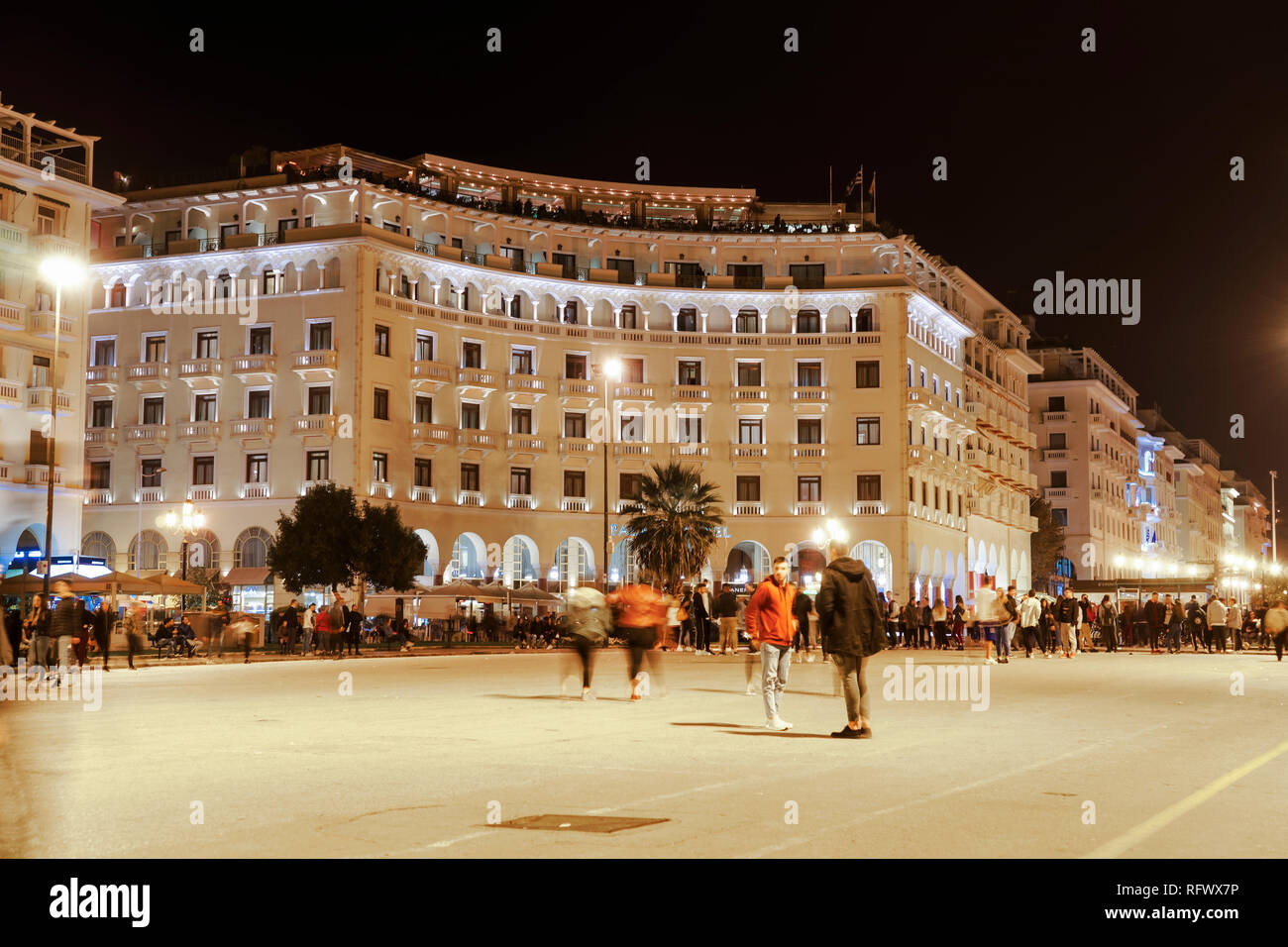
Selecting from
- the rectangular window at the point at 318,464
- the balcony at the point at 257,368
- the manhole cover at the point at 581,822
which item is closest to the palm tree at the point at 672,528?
the rectangular window at the point at 318,464

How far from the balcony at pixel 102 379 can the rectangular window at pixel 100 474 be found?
10.8 feet

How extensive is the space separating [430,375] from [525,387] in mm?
5033

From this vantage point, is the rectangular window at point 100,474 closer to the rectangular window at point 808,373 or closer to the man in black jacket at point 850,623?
the rectangular window at point 808,373

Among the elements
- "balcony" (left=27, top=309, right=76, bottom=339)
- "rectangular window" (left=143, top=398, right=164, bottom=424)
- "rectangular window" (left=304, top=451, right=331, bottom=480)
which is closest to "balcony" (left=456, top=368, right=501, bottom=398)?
"rectangular window" (left=304, top=451, right=331, bottom=480)

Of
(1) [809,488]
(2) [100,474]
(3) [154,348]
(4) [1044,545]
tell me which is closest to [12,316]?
(3) [154,348]

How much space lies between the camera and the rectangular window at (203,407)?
62.7 meters

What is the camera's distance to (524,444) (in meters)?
65.6

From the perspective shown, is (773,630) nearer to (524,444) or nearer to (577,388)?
(524,444)

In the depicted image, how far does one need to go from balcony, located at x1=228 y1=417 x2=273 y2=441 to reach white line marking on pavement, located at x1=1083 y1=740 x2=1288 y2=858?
53.3 m

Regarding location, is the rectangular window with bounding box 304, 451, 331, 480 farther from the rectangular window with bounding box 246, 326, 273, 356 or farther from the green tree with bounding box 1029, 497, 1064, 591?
the green tree with bounding box 1029, 497, 1064, 591

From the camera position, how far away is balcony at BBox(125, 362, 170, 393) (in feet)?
206

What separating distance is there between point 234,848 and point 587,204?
65.7 meters
